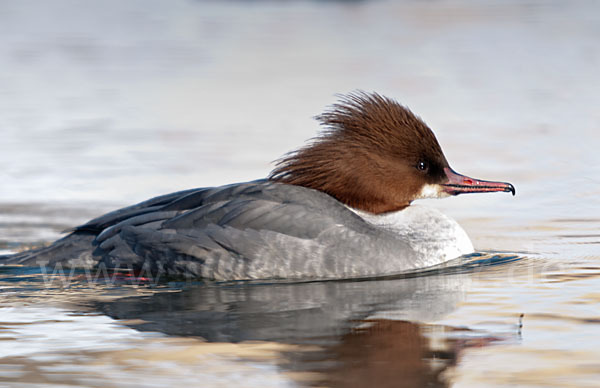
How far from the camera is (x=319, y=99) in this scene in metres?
12.6

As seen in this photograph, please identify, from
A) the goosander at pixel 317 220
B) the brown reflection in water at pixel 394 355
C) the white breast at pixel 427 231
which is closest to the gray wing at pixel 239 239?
the goosander at pixel 317 220

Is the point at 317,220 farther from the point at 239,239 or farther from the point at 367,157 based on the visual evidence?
the point at 367,157

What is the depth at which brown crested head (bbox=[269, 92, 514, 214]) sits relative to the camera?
7.84 meters

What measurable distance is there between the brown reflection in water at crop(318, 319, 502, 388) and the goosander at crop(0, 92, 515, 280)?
1449 mm

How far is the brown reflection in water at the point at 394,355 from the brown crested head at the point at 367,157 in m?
2.01

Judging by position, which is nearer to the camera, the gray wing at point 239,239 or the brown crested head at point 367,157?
the gray wing at point 239,239

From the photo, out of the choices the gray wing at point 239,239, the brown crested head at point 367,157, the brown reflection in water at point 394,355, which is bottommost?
the brown reflection in water at point 394,355

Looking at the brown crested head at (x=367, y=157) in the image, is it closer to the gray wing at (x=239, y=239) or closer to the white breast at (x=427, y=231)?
the white breast at (x=427, y=231)

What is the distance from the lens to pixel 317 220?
7.42 m

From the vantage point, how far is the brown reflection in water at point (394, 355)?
4.93 meters

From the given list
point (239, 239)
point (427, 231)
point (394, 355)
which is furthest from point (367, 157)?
point (394, 355)

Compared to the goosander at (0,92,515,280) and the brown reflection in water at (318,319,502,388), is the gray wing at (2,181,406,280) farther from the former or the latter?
the brown reflection in water at (318,319,502,388)

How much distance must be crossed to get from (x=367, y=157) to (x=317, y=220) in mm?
736

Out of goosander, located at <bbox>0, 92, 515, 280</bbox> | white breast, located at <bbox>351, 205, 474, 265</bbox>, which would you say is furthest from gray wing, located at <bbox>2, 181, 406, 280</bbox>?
white breast, located at <bbox>351, 205, 474, 265</bbox>
